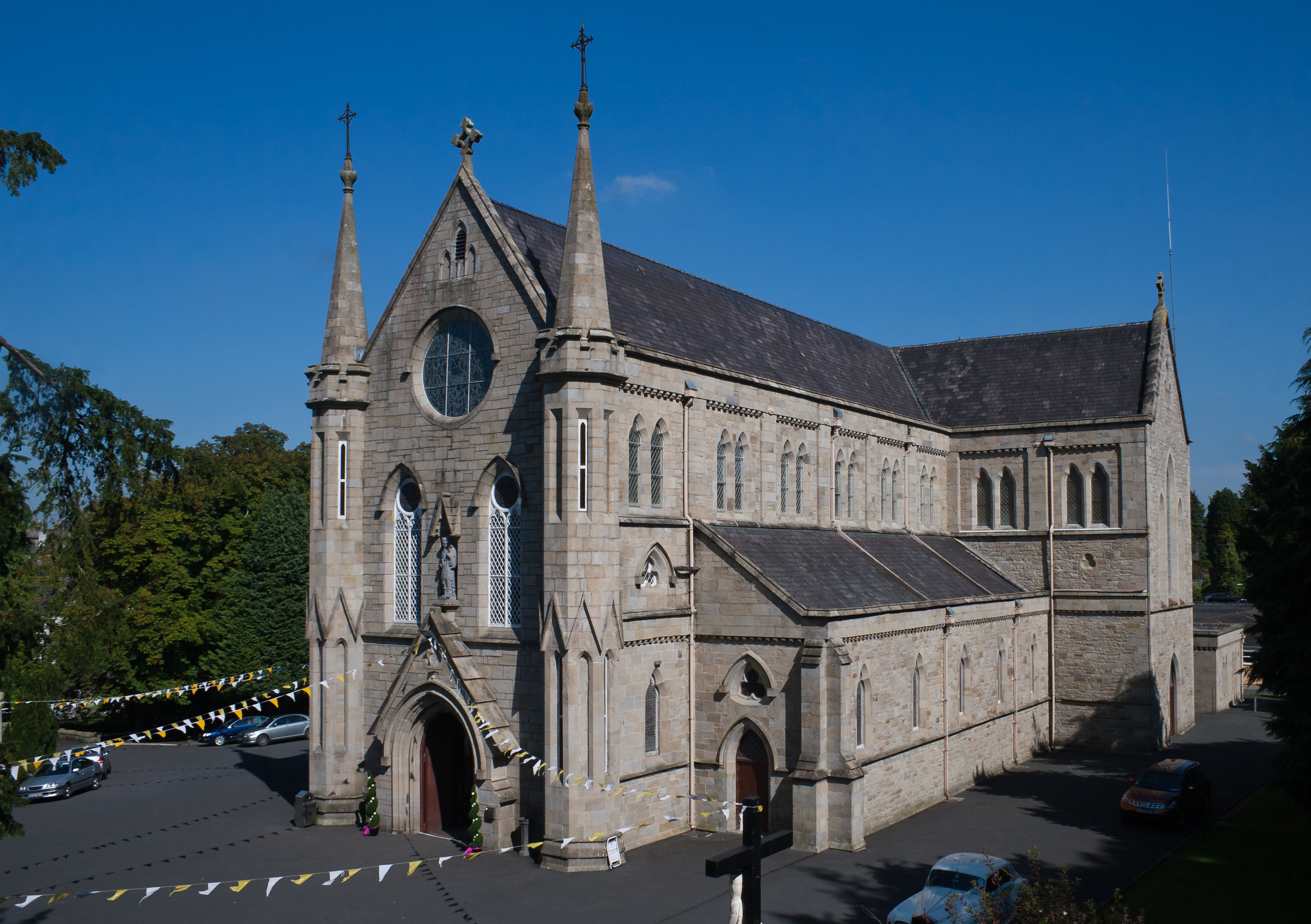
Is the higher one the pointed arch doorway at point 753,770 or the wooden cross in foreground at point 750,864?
the wooden cross in foreground at point 750,864

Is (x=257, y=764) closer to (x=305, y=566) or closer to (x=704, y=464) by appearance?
(x=305, y=566)

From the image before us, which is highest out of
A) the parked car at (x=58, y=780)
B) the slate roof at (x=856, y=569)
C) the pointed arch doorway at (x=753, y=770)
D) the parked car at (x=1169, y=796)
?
the slate roof at (x=856, y=569)

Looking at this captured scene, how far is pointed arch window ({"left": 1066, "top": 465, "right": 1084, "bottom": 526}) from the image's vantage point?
131 feet

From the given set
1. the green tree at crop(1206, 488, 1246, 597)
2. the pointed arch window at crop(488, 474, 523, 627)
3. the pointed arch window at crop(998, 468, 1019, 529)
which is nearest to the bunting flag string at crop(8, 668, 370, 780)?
the pointed arch window at crop(488, 474, 523, 627)

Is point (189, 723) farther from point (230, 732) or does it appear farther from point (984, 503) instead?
point (984, 503)

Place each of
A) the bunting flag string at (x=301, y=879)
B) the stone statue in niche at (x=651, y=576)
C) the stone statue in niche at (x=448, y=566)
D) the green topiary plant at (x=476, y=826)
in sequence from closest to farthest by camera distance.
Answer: the bunting flag string at (x=301, y=879) → the green topiary plant at (x=476, y=826) → the stone statue in niche at (x=651, y=576) → the stone statue in niche at (x=448, y=566)

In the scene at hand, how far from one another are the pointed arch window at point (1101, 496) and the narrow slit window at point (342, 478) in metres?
26.9

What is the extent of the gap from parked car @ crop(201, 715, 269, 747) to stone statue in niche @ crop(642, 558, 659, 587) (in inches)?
1044

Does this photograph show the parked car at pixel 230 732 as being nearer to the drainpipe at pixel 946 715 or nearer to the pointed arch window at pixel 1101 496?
the drainpipe at pixel 946 715

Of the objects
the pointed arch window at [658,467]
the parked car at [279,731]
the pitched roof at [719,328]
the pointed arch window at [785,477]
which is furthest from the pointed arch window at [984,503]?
the parked car at [279,731]

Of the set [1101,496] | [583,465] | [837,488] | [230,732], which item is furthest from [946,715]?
[230,732]

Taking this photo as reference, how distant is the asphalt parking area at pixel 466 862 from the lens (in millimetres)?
20078

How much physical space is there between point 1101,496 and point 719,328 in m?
17.3

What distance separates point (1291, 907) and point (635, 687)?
13.5m
